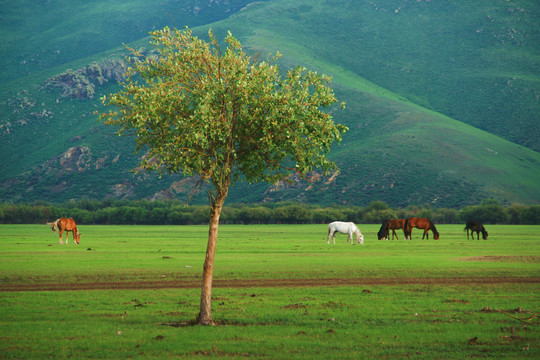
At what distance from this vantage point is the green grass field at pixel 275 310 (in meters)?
17.3

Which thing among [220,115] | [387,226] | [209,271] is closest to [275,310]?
[209,271]

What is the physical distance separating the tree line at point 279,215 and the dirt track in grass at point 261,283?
11445 cm

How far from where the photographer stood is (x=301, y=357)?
16.2 meters

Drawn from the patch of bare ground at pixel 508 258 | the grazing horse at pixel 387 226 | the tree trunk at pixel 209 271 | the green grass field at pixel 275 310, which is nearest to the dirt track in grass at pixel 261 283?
the green grass field at pixel 275 310

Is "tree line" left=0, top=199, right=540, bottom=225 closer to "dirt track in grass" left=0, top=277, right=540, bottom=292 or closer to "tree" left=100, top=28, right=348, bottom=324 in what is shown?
"dirt track in grass" left=0, top=277, right=540, bottom=292

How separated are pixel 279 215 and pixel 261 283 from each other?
5133 inches

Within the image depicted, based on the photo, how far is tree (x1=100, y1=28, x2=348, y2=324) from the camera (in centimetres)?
1953

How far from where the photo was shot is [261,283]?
32969 mm

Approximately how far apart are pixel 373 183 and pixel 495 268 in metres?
147

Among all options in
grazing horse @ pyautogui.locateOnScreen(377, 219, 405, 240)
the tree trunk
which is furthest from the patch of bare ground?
the tree trunk

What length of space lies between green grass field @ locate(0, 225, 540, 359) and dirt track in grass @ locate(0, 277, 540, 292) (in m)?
0.06

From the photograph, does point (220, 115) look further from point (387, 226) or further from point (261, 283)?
point (387, 226)

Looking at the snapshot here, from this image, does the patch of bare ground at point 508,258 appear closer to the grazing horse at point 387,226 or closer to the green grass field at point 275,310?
the green grass field at point 275,310

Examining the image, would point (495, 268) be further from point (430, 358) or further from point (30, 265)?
point (30, 265)
